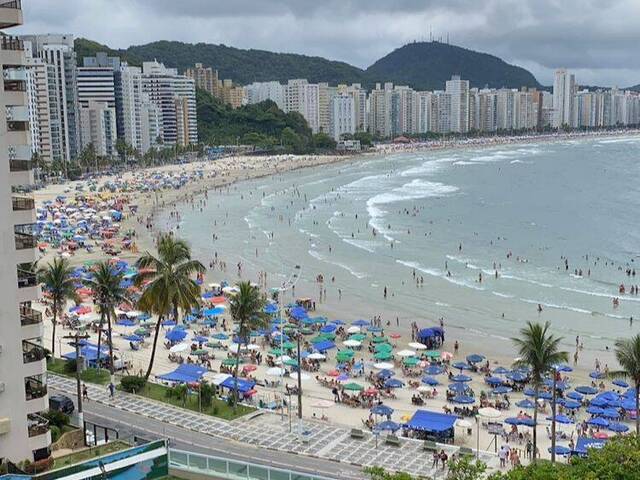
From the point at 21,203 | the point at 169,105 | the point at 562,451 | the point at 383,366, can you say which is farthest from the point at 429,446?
the point at 169,105

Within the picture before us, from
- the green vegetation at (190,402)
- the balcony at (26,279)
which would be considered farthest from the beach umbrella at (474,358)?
the balcony at (26,279)

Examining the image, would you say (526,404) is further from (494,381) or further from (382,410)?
(382,410)

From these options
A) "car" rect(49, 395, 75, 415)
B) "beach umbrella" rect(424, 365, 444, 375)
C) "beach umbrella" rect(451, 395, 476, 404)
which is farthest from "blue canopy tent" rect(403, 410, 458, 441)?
"car" rect(49, 395, 75, 415)

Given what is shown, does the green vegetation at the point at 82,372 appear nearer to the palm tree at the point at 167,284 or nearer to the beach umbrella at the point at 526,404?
the palm tree at the point at 167,284

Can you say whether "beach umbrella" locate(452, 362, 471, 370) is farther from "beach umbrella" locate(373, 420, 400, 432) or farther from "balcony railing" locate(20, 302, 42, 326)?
"balcony railing" locate(20, 302, 42, 326)

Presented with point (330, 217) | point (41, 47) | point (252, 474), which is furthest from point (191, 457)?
point (41, 47)

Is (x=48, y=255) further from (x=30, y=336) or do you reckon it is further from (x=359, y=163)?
(x=359, y=163)
